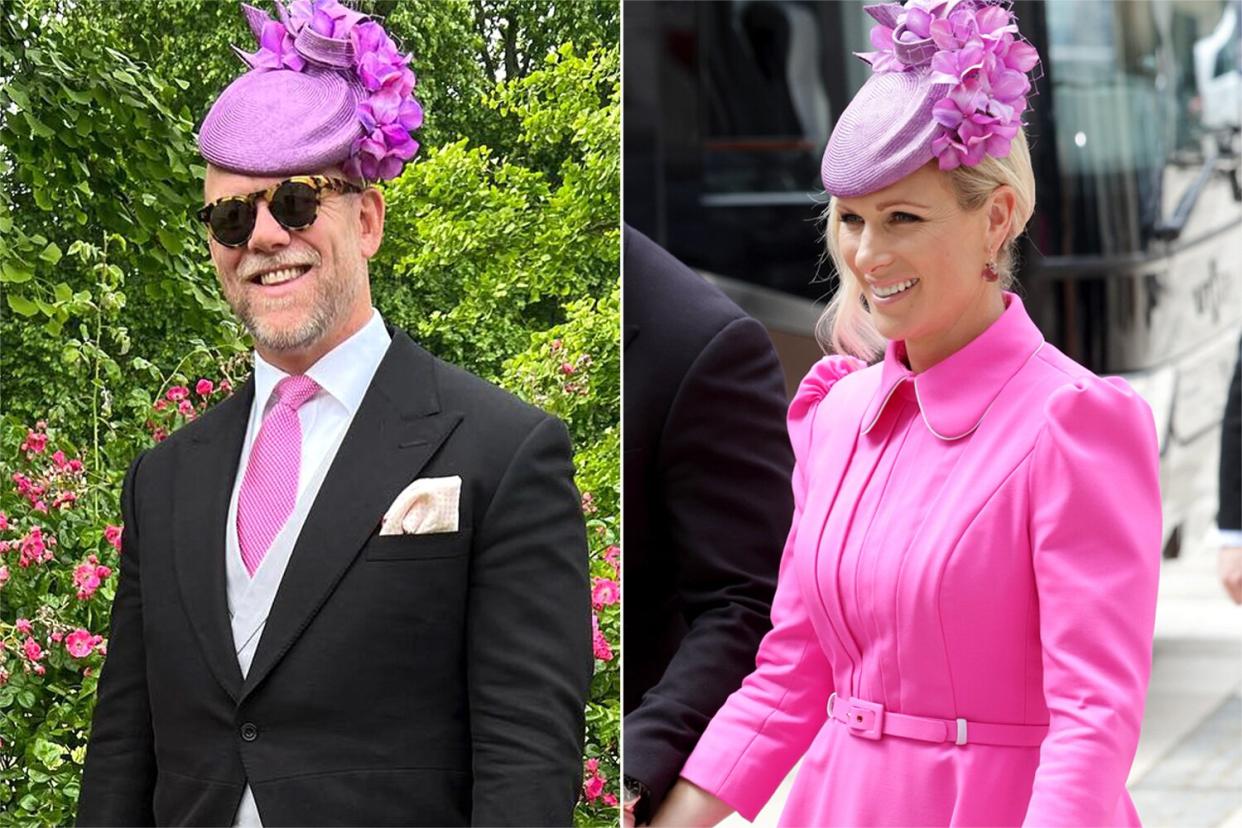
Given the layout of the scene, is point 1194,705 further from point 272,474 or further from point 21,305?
point 21,305

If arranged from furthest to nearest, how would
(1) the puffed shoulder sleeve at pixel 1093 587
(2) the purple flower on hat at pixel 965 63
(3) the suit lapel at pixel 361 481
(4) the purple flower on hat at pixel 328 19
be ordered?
(4) the purple flower on hat at pixel 328 19 < (3) the suit lapel at pixel 361 481 < (2) the purple flower on hat at pixel 965 63 < (1) the puffed shoulder sleeve at pixel 1093 587

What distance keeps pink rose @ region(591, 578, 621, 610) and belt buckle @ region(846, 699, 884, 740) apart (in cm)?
53

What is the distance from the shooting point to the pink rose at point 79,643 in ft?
9.96

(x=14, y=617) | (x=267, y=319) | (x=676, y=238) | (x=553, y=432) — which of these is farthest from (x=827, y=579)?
(x=676, y=238)

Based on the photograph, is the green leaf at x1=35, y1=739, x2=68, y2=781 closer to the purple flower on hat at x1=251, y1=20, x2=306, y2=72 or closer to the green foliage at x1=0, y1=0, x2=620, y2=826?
the green foliage at x1=0, y1=0, x2=620, y2=826

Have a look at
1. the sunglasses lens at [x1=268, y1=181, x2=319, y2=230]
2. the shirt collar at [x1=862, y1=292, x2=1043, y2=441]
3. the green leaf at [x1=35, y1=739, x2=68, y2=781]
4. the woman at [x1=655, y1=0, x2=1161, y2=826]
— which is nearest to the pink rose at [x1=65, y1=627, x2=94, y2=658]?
the green leaf at [x1=35, y1=739, x2=68, y2=781]

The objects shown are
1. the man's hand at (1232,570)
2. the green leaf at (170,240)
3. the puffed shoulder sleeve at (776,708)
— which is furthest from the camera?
the man's hand at (1232,570)

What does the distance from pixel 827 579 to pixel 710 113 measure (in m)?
3.20

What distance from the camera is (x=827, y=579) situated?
250cm

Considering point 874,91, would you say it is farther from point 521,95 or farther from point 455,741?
point 455,741

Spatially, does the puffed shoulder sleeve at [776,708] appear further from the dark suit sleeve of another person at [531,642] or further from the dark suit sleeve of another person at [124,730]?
the dark suit sleeve of another person at [124,730]

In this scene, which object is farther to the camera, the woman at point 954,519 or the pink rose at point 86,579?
the pink rose at point 86,579

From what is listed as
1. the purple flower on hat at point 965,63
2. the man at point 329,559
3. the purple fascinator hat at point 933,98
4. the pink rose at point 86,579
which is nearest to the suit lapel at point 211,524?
the man at point 329,559

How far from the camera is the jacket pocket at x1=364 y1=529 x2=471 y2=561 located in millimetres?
2750
